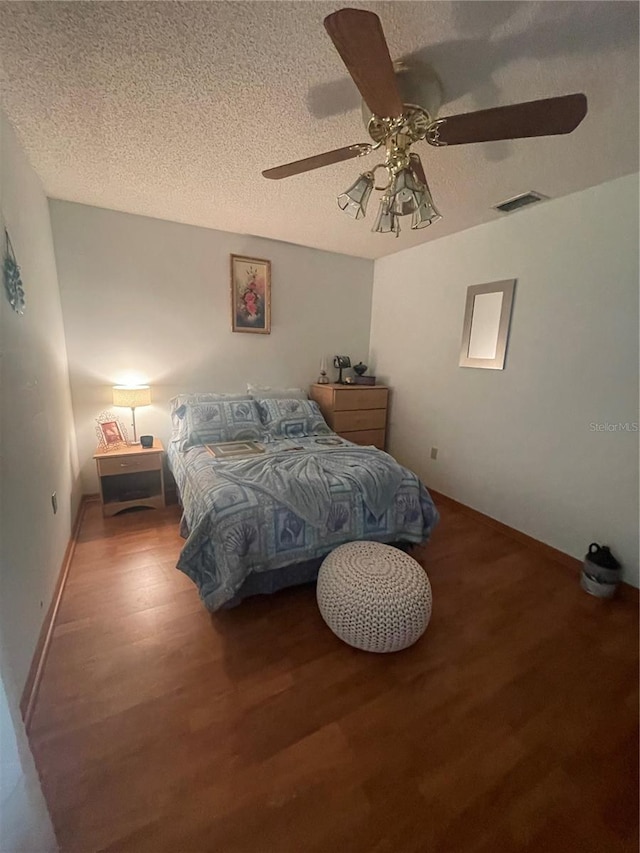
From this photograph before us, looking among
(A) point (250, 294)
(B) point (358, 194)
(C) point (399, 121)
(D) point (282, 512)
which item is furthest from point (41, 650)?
(A) point (250, 294)

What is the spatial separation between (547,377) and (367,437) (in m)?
1.69

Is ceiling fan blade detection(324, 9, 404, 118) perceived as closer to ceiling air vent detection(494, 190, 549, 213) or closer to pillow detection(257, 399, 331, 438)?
ceiling air vent detection(494, 190, 549, 213)

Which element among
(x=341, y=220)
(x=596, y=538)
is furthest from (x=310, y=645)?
(x=341, y=220)

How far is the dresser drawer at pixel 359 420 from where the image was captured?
3.35 meters

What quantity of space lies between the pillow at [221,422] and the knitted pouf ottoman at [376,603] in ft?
4.85

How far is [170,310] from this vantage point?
293 cm

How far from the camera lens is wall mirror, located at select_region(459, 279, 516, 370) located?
2.46 meters

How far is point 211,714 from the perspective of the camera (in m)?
1.23

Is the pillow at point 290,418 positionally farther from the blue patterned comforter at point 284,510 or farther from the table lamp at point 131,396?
the table lamp at point 131,396

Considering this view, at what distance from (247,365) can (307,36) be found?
2.42 m

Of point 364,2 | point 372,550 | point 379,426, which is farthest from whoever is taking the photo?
point 379,426

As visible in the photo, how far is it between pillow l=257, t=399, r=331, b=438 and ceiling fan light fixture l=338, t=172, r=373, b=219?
1.79 metres

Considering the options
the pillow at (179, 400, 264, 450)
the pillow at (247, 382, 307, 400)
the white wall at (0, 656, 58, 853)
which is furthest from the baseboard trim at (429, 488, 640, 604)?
the white wall at (0, 656, 58, 853)

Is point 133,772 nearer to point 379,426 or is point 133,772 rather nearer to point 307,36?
point 307,36
